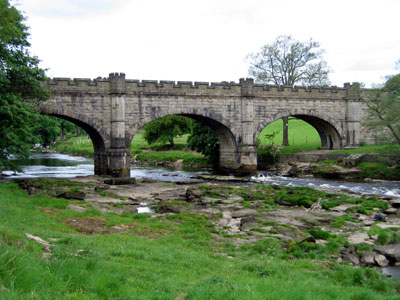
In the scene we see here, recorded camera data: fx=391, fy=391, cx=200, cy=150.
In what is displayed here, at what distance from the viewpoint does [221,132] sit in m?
38.6

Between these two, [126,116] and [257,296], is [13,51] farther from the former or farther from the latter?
[257,296]

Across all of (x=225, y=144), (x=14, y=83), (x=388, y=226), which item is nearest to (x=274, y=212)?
(x=388, y=226)

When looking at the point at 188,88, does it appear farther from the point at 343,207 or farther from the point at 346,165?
the point at 343,207

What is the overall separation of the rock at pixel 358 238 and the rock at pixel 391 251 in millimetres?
1022

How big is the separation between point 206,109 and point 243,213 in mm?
18811

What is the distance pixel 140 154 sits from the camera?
60844mm

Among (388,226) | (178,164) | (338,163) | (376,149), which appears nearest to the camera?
(388,226)

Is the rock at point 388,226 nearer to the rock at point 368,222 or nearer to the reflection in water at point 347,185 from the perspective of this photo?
the rock at point 368,222

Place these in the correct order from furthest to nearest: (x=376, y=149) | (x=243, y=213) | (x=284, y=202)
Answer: (x=376, y=149)
(x=284, y=202)
(x=243, y=213)

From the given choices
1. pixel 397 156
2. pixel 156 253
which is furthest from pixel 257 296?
pixel 397 156

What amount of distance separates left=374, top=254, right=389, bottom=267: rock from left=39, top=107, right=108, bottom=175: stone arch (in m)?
24.3

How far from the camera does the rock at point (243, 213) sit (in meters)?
16.9

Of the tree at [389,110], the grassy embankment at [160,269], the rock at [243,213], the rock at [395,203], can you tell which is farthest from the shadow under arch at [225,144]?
the grassy embankment at [160,269]

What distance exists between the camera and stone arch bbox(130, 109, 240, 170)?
111 ft
